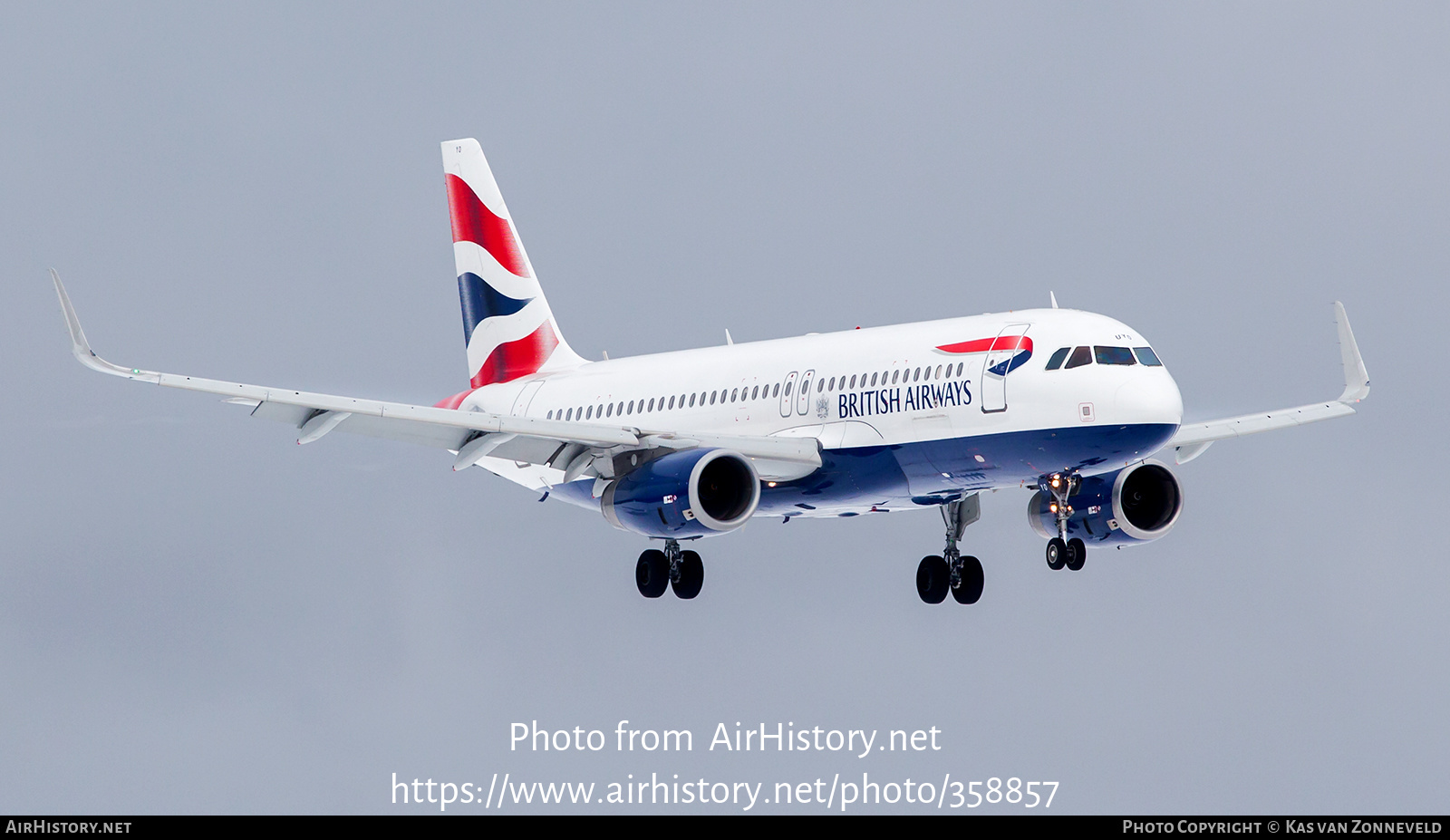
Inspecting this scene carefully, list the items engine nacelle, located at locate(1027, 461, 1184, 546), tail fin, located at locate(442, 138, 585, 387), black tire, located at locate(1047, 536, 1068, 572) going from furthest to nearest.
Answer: tail fin, located at locate(442, 138, 585, 387) < engine nacelle, located at locate(1027, 461, 1184, 546) < black tire, located at locate(1047, 536, 1068, 572)

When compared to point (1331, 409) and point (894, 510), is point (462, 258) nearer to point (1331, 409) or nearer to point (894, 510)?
point (894, 510)

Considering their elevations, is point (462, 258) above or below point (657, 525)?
above

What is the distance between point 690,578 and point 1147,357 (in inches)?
442

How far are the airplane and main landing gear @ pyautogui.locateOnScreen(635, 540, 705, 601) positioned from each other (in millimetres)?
44

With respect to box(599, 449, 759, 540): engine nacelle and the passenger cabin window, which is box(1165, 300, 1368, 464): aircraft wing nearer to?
the passenger cabin window

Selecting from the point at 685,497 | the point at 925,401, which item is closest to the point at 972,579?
the point at 925,401

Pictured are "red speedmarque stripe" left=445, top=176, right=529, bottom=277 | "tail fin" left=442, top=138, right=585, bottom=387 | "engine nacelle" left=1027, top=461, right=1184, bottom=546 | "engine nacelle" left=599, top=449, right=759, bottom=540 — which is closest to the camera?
"engine nacelle" left=599, top=449, right=759, bottom=540

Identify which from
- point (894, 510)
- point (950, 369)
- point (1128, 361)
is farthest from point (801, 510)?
point (1128, 361)

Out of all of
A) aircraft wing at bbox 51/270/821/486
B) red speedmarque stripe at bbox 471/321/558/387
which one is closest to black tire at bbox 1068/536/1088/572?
aircraft wing at bbox 51/270/821/486

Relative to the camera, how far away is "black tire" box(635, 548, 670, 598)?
4409 cm

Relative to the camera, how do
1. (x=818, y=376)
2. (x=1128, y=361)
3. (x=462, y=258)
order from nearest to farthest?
1. (x=1128, y=361)
2. (x=818, y=376)
3. (x=462, y=258)

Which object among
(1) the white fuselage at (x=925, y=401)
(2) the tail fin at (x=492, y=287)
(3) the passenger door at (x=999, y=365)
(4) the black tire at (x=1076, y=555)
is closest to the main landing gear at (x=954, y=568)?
(1) the white fuselage at (x=925, y=401)

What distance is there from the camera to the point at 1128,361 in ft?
125

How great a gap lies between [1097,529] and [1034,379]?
6.44 meters
